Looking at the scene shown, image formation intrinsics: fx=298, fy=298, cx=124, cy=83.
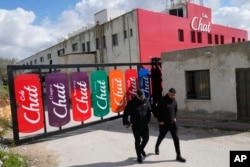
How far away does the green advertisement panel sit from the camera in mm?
12711

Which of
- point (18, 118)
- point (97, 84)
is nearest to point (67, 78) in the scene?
point (97, 84)

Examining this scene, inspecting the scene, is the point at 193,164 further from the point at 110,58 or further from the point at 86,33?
the point at 86,33

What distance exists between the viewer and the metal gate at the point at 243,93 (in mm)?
12266

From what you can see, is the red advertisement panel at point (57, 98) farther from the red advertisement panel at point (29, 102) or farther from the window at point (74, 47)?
the window at point (74, 47)

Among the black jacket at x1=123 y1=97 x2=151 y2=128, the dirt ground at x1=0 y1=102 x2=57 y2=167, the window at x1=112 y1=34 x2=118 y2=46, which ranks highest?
the window at x1=112 y1=34 x2=118 y2=46

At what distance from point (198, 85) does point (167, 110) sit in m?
7.30

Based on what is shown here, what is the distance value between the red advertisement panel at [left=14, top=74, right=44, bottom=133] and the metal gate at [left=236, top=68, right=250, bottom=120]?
316 inches

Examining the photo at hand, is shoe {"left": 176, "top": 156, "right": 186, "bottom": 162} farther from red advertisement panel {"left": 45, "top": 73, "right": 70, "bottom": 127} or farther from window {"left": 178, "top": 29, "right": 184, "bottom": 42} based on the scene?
window {"left": 178, "top": 29, "right": 184, "bottom": 42}

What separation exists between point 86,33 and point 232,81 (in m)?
22.4

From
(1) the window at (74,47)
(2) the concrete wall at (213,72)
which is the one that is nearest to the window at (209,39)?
(1) the window at (74,47)

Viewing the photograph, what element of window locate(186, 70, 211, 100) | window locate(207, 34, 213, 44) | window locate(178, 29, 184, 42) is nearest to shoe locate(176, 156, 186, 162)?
window locate(186, 70, 211, 100)

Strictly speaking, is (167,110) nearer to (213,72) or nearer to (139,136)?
(139,136)

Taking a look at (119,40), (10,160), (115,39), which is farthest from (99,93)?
(115,39)

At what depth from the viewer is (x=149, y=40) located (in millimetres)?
24953
